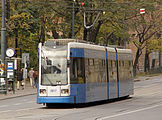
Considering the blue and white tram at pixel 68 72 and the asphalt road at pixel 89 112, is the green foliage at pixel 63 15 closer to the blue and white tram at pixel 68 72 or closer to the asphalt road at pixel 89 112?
the blue and white tram at pixel 68 72

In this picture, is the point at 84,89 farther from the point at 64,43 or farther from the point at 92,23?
the point at 92,23

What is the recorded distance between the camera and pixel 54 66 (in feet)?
68.5

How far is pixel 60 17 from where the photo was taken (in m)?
48.4

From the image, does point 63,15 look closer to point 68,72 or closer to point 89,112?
point 68,72

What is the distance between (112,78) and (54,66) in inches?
192

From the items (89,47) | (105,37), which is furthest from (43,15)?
(89,47)

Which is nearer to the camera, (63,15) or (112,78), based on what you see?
(112,78)

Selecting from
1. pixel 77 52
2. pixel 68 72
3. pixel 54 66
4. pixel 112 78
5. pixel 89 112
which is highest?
pixel 77 52

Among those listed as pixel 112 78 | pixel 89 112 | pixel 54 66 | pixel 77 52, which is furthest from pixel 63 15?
pixel 89 112

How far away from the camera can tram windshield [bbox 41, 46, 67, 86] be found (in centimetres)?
2075

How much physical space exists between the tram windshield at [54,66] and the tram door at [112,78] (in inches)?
170

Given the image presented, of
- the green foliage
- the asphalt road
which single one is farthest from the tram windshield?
the green foliage

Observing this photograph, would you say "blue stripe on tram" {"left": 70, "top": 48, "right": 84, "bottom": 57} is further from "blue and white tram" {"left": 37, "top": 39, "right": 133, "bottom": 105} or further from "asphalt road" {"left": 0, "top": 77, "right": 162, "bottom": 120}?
"asphalt road" {"left": 0, "top": 77, "right": 162, "bottom": 120}

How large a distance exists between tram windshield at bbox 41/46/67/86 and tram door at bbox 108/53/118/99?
4.32 meters
